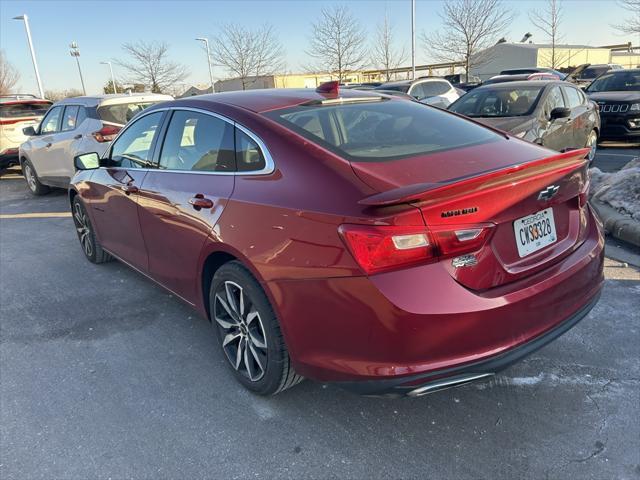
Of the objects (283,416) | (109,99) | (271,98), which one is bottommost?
(283,416)

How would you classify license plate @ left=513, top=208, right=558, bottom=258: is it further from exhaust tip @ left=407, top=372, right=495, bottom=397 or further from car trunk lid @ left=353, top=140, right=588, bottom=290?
exhaust tip @ left=407, top=372, right=495, bottom=397

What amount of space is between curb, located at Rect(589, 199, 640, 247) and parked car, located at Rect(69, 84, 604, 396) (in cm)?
253

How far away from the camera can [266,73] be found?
31875 millimetres

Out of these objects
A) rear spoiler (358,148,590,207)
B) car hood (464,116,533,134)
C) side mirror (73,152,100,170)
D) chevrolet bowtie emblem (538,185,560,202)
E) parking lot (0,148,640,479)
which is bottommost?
parking lot (0,148,640,479)

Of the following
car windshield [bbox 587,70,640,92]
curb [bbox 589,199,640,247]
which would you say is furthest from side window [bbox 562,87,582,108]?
car windshield [bbox 587,70,640,92]

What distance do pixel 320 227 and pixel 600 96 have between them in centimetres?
1069

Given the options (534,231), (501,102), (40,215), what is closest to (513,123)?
(501,102)

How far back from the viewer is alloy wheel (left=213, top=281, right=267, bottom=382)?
8.84ft

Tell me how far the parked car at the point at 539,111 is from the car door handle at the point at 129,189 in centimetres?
519

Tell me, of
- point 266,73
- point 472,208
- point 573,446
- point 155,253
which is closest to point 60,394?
point 155,253

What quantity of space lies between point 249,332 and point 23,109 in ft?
39.0

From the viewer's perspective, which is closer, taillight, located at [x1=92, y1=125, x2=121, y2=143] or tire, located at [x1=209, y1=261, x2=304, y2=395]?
tire, located at [x1=209, y1=261, x2=304, y2=395]

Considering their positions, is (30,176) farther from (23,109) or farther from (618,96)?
(618,96)

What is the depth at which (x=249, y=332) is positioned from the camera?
9.02ft
